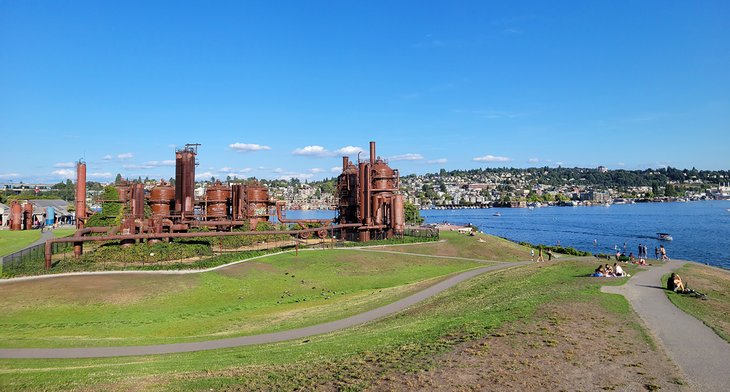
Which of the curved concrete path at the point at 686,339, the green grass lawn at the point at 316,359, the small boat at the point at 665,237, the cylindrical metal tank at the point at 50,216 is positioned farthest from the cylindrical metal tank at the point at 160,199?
the small boat at the point at 665,237

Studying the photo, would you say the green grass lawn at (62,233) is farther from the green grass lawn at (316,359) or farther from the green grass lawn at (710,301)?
the green grass lawn at (710,301)

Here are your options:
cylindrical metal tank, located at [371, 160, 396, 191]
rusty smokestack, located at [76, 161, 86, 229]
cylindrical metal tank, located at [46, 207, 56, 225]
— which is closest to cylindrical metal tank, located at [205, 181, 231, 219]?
rusty smokestack, located at [76, 161, 86, 229]

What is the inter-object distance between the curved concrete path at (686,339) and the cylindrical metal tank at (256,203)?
55.7 metres

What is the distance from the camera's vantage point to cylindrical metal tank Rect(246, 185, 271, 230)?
246 feet

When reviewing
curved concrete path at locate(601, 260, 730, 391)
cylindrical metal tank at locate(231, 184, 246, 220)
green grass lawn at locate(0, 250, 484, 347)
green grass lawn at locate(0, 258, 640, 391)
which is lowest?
green grass lawn at locate(0, 250, 484, 347)

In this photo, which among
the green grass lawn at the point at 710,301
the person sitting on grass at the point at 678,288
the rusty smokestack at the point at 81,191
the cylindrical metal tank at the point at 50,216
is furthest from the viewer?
the cylindrical metal tank at the point at 50,216

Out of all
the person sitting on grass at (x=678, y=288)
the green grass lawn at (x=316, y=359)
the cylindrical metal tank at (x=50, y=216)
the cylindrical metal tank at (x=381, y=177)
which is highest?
the cylindrical metal tank at (x=381, y=177)

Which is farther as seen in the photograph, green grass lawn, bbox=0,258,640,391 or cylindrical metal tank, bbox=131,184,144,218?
cylindrical metal tank, bbox=131,184,144,218

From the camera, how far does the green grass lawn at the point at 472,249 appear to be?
5953 cm

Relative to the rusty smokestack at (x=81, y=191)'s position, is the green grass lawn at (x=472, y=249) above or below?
below

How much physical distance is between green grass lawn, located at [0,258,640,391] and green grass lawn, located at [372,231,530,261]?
30.8m

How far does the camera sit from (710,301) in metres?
25.8

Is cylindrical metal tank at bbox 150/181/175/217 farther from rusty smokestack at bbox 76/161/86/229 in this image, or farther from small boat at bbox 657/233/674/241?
small boat at bbox 657/233/674/241

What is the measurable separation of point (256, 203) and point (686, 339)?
211ft
